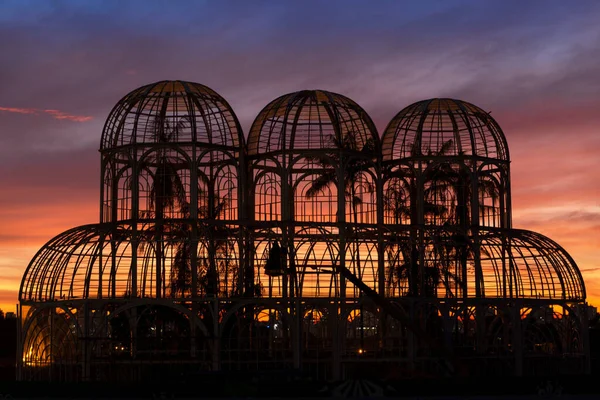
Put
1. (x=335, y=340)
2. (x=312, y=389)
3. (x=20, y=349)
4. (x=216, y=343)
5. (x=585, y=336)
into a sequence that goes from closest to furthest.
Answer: (x=312, y=389) < (x=216, y=343) < (x=335, y=340) < (x=20, y=349) < (x=585, y=336)

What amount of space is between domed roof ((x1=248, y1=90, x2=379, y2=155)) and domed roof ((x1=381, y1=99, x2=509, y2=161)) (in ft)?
9.03

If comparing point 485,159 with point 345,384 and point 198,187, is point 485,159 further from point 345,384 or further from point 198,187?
point 345,384

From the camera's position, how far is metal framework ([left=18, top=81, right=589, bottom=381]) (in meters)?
61.7

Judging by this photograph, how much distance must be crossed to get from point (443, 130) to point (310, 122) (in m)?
8.69

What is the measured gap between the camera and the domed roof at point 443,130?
7112 cm

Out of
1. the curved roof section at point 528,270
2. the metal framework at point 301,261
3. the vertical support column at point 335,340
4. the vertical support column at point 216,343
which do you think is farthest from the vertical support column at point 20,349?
the curved roof section at point 528,270

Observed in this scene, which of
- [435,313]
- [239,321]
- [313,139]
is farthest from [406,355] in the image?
[313,139]

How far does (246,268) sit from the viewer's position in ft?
209

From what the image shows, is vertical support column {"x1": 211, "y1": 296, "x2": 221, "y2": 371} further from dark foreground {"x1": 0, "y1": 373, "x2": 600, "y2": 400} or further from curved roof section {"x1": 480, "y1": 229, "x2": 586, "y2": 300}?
curved roof section {"x1": 480, "y1": 229, "x2": 586, "y2": 300}

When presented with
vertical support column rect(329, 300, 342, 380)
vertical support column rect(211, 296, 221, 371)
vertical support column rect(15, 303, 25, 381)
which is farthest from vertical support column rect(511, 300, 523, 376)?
vertical support column rect(15, 303, 25, 381)

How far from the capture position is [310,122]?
68438 millimetres

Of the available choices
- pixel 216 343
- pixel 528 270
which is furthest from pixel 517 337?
pixel 216 343

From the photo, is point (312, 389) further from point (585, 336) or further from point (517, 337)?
point (585, 336)

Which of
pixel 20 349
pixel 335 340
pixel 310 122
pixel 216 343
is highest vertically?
pixel 310 122
